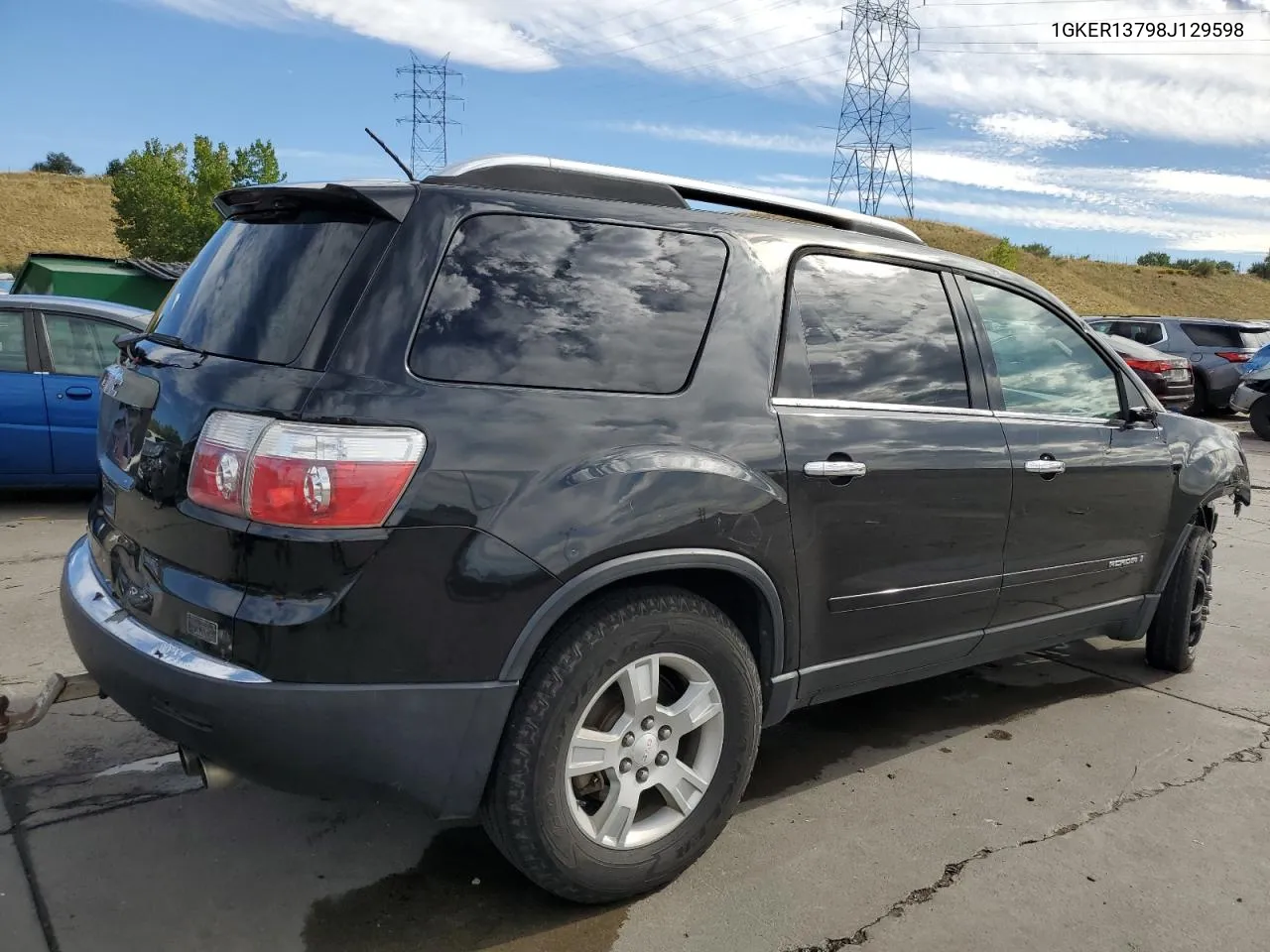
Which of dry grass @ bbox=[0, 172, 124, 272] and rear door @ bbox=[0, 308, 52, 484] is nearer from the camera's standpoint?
rear door @ bbox=[0, 308, 52, 484]

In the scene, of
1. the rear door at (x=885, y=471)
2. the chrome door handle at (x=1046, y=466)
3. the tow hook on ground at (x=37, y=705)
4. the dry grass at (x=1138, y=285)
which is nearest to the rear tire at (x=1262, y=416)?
the chrome door handle at (x=1046, y=466)

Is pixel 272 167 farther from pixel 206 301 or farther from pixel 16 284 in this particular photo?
pixel 206 301

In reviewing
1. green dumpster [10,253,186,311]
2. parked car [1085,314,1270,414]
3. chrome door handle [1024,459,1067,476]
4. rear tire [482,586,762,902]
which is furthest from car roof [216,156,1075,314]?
parked car [1085,314,1270,414]

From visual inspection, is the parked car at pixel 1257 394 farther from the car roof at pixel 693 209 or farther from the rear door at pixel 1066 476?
the car roof at pixel 693 209

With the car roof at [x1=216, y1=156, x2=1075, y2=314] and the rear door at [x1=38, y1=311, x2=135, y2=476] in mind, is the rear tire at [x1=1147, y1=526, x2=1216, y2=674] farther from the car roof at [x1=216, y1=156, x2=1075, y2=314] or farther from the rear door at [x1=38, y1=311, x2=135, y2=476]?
the rear door at [x1=38, y1=311, x2=135, y2=476]

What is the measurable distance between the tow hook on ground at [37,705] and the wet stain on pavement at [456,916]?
0.98 meters

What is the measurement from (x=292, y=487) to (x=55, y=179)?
316 feet

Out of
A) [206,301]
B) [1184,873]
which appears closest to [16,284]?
[206,301]

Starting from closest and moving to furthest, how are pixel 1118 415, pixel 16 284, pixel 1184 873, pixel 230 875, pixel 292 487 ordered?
pixel 292 487, pixel 230 875, pixel 1184 873, pixel 1118 415, pixel 16 284

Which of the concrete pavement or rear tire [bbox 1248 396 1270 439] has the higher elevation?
the concrete pavement

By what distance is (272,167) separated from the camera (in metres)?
51.5

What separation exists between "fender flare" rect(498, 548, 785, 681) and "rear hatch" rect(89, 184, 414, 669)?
0.44 metres

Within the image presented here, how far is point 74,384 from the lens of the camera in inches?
289

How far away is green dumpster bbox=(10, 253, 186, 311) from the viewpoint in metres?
11.9
